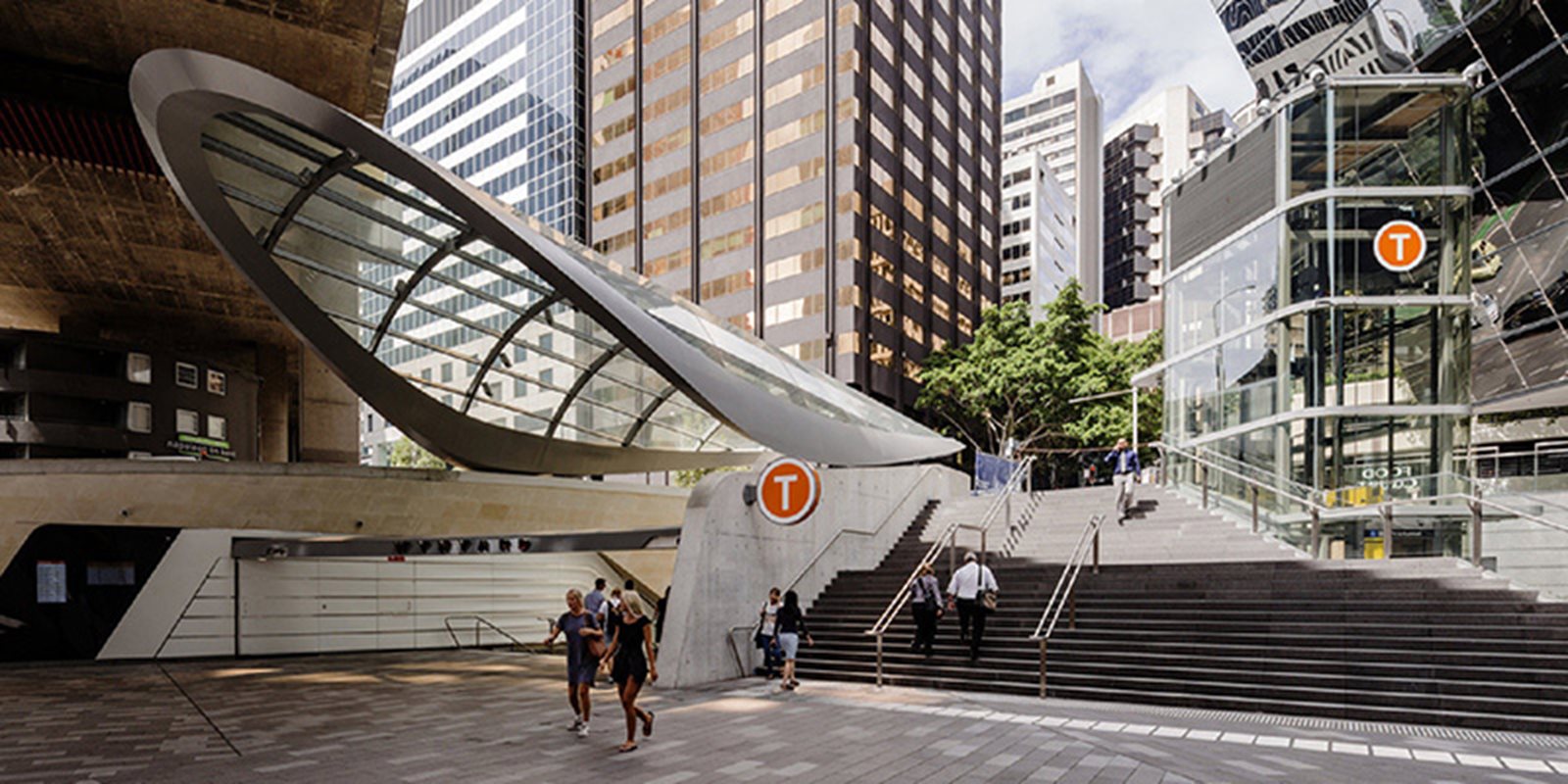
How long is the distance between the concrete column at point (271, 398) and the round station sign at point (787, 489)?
26302 millimetres

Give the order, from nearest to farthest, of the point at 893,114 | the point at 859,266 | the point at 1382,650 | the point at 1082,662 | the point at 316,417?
1. the point at 1382,650
2. the point at 1082,662
3. the point at 316,417
4. the point at 859,266
5. the point at 893,114

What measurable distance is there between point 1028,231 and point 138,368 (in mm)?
87602

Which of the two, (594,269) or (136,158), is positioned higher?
(136,158)

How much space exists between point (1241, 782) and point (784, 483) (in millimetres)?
8035

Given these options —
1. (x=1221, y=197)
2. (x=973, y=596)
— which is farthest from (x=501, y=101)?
(x=973, y=596)

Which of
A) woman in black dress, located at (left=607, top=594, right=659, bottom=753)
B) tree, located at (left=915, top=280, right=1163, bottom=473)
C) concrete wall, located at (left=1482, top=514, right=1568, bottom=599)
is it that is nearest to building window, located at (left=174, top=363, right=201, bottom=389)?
woman in black dress, located at (left=607, top=594, right=659, bottom=753)

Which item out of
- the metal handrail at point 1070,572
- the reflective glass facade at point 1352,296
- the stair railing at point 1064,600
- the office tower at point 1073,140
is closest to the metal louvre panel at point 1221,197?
the reflective glass facade at point 1352,296

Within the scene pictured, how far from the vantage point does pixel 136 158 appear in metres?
20.3

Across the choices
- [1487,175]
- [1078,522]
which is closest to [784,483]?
[1078,522]

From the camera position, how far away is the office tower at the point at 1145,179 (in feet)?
398

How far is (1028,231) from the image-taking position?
102m

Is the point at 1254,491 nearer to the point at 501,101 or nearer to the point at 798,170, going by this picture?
the point at 798,170

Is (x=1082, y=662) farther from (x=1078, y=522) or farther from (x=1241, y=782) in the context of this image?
(x=1078, y=522)

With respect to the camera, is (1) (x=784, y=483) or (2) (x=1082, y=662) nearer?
(2) (x=1082, y=662)
